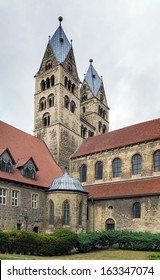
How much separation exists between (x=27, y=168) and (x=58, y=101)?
14.5m

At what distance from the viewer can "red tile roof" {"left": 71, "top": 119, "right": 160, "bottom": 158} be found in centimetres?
3612

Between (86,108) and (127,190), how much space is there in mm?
30285

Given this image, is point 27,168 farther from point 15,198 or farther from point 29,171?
point 15,198

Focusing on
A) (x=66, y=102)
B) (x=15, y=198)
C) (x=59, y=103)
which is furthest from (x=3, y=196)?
(x=66, y=102)

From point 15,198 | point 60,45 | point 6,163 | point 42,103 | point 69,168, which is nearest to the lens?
point 15,198

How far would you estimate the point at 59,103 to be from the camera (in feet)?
141

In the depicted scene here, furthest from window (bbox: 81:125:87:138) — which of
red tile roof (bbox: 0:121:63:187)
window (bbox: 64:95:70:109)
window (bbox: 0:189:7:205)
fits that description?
window (bbox: 0:189:7:205)

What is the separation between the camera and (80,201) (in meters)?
32.3

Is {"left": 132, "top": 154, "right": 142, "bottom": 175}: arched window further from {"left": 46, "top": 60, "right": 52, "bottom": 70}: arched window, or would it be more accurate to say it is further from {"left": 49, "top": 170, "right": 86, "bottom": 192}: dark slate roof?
{"left": 46, "top": 60, "right": 52, "bottom": 70}: arched window

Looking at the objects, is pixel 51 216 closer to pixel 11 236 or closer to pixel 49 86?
pixel 11 236

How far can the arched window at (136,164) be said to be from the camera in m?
35.3

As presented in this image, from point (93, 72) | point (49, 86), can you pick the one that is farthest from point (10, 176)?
point (93, 72)

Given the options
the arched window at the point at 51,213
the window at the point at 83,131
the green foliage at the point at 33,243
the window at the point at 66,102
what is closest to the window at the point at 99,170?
the arched window at the point at 51,213

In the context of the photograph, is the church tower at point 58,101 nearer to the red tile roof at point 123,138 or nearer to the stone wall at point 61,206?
the red tile roof at point 123,138
